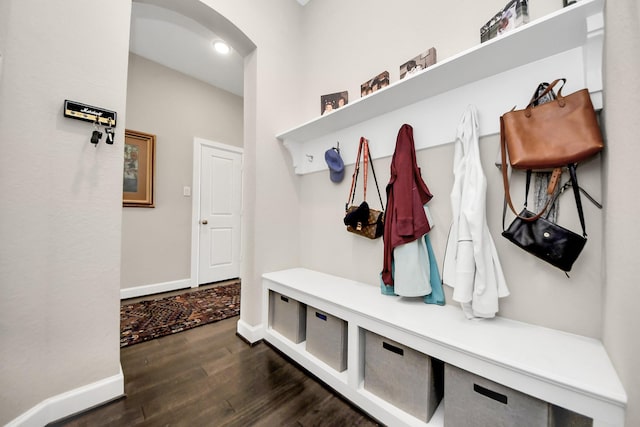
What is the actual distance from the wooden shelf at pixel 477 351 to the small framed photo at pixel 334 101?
1.27 m

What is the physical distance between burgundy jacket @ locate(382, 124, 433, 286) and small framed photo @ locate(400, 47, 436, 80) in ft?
0.96

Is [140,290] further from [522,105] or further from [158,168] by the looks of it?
[522,105]

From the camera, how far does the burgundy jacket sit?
124 cm

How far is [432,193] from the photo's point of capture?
133 centimetres

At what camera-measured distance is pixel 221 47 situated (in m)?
2.61

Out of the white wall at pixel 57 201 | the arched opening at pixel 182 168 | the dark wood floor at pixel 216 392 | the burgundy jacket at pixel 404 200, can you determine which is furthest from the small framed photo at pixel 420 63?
the dark wood floor at pixel 216 392

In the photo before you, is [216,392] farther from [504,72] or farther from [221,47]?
[221,47]

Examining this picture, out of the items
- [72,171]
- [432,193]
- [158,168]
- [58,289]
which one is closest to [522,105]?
[432,193]

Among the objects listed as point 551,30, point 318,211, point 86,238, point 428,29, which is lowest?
point 86,238

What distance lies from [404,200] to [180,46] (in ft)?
9.99

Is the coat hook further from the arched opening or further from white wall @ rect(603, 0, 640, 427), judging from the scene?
white wall @ rect(603, 0, 640, 427)

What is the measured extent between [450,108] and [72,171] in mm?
1918

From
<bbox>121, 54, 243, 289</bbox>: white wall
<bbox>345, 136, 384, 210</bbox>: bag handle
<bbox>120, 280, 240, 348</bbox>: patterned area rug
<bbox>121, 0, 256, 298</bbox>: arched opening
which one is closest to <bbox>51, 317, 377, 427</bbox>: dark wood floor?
<bbox>120, 280, 240, 348</bbox>: patterned area rug

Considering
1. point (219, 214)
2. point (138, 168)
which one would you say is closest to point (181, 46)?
point (138, 168)
